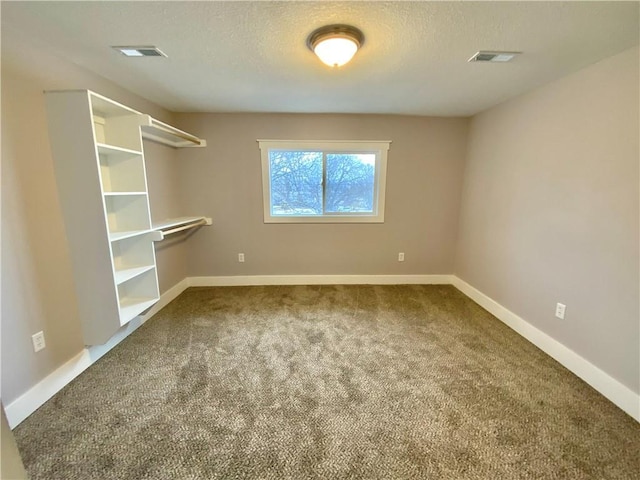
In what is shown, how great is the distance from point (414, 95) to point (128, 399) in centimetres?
335

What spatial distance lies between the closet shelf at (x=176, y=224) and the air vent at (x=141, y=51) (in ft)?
4.31

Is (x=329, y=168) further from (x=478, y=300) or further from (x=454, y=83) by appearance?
(x=478, y=300)

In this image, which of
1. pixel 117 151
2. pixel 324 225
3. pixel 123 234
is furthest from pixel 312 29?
pixel 324 225

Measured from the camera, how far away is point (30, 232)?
1625 mm

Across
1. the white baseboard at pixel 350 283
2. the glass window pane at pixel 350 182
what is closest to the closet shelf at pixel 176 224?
the white baseboard at pixel 350 283

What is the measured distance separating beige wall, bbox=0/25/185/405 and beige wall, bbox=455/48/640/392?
3626 mm

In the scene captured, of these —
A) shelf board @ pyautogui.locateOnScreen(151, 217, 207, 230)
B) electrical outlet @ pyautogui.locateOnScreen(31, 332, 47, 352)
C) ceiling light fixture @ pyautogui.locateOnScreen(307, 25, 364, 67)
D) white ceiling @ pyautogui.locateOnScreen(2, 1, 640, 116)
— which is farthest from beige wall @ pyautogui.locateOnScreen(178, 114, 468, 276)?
electrical outlet @ pyautogui.locateOnScreen(31, 332, 47, 352)

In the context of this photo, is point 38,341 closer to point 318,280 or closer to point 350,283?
point 318,280

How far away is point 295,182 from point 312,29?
2104 millimetres

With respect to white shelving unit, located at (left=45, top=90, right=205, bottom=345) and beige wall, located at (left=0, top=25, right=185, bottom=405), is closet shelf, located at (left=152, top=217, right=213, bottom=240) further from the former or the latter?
beige wall, located at (left=0, top=25, right=185, bottom=405)

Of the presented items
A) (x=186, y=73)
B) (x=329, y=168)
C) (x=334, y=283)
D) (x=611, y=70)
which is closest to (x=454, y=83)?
(x=611, y=70)

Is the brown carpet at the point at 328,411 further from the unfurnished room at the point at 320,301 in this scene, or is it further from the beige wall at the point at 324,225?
the beige wall at the point at 324,225

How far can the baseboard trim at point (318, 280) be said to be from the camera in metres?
3.71

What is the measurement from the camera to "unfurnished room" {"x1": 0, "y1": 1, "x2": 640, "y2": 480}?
1.38 meters
